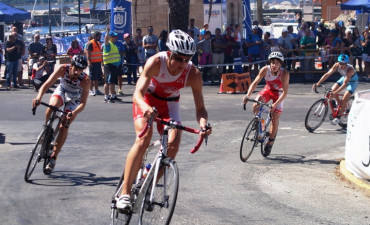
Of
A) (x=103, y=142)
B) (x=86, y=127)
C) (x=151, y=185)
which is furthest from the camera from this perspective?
(x=86, y=127)

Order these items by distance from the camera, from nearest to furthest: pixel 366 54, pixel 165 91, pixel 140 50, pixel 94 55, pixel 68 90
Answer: pixel 165 91 < pixel 68 90 < pixel 94 55 < pixel 140 50 < pixel 366 54

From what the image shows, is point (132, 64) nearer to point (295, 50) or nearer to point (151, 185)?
point (295, 50)

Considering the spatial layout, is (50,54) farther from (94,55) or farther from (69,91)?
(69,91)

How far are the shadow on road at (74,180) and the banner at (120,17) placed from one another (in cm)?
1956

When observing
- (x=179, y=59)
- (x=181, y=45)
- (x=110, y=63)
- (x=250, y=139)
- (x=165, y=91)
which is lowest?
(x=250, y=139)

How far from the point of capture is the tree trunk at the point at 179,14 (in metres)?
25.4

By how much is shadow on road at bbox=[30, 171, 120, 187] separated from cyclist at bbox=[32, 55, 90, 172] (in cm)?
23

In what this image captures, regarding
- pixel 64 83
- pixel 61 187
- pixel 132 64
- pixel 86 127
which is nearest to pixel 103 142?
pixel 86 127

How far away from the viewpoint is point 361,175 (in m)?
9.88

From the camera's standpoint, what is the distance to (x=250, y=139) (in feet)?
38.7

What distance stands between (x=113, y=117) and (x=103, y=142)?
11.1 ft

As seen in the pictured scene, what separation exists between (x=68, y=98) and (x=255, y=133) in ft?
11.2

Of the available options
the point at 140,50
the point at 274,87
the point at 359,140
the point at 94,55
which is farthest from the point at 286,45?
the point at 359,140

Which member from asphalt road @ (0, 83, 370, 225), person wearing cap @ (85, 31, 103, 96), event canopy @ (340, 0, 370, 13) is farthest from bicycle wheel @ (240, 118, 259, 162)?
event canopy @ (340, 0, 370, 13)
